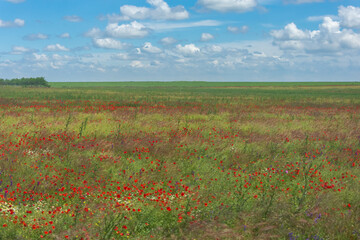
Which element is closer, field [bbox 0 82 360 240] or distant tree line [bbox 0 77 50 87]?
field [bbox 0 82 360 240]

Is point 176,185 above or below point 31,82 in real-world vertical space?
below

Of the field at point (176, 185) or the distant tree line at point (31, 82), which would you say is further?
the distant tree line at point (31, 82)

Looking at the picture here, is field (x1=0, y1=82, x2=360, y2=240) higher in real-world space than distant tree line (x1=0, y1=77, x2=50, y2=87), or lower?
lower

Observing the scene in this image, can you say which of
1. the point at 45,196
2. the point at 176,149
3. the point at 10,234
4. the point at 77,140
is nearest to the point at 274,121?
the point at 176,149

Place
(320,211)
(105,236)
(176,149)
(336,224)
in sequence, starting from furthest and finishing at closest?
1. (176,149)
2. (320,211)
3. (336,224)
4. (105,236)

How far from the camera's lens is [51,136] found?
1045cm

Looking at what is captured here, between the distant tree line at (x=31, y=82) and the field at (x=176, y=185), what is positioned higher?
the distant tree line at (x=31, y=82)

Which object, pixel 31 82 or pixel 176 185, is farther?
pixel 31 82

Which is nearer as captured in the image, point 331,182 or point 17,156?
point 331,182

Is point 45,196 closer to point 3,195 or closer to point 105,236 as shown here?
point 3,195

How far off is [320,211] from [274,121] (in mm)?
11078

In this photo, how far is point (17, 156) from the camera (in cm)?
786

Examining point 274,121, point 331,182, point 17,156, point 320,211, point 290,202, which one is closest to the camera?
point 320,211

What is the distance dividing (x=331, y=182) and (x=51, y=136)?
27.9ft
